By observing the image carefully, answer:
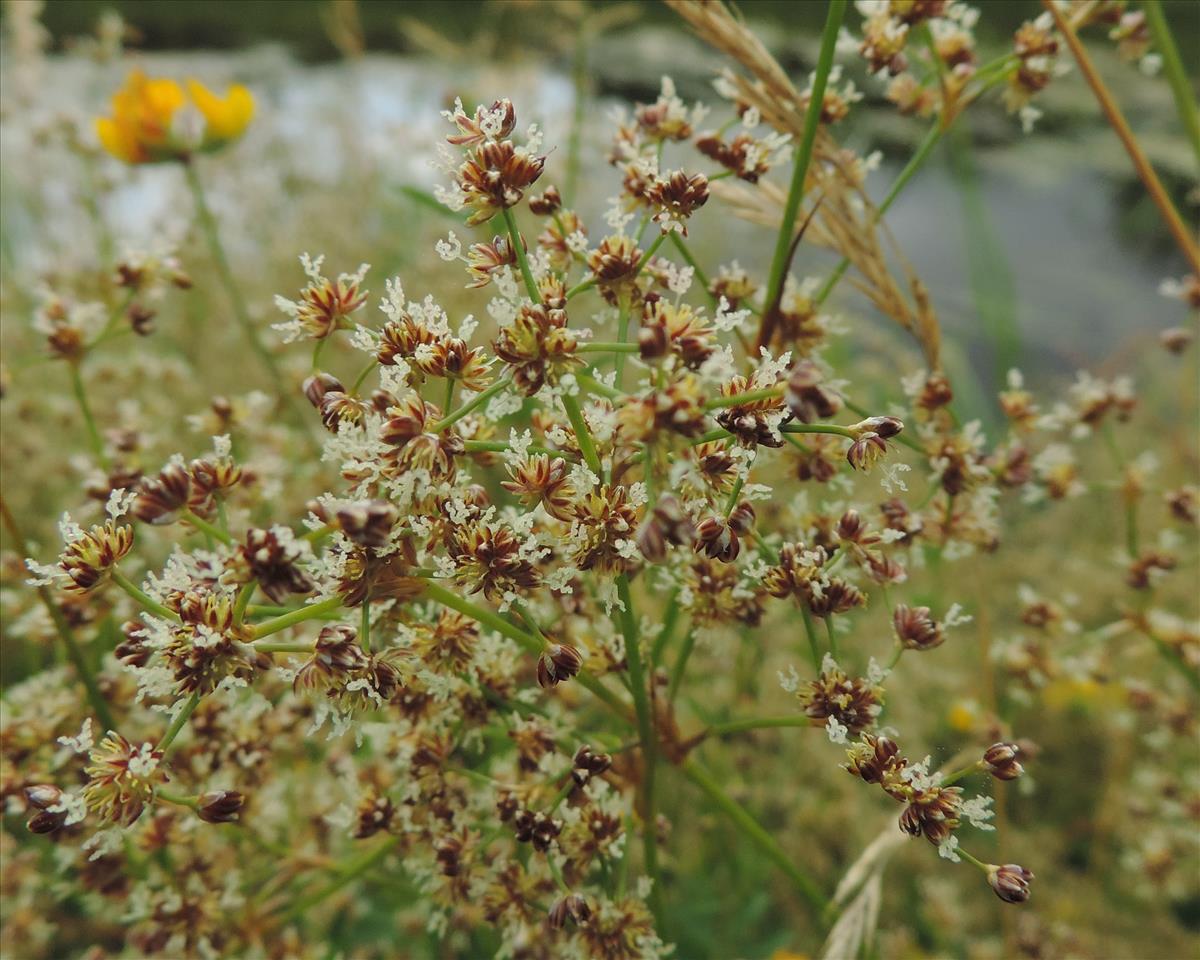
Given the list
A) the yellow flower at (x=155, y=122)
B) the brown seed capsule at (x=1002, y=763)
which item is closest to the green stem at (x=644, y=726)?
the brown seed capsule at (x=1002, y=763)

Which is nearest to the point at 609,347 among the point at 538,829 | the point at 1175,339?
the point at 538,829

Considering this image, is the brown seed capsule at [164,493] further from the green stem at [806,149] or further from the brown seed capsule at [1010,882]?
the brown seed capsule at [1010,882]

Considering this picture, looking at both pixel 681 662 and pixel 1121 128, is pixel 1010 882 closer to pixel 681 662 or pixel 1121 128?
pixel 681 662

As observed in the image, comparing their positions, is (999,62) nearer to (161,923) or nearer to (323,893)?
(323,893)

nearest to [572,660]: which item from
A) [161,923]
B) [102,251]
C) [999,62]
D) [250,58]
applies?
[161,923]

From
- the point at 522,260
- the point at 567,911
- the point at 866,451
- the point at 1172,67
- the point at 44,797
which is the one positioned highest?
the point at 1172,67

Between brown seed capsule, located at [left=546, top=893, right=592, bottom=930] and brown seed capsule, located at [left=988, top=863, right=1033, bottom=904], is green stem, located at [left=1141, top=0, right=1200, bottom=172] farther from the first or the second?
brown seed capsule, located at [left=546, top=893, right=592, bottom=930]

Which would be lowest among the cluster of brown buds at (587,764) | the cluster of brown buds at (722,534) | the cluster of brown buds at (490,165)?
→ the cluster of brown buds at (587,764)
